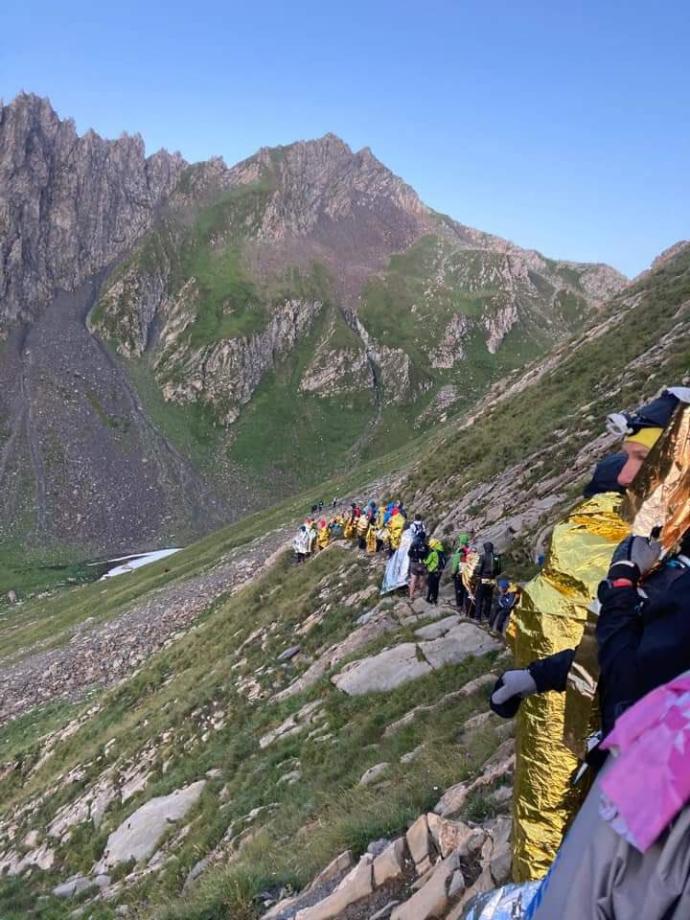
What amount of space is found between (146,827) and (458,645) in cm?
780

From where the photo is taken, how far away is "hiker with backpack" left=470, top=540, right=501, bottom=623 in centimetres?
1436

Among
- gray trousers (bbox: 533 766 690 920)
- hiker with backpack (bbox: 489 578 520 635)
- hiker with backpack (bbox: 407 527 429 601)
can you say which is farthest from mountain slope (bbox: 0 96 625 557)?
gray trousers (bbox: 533 766 690 920)

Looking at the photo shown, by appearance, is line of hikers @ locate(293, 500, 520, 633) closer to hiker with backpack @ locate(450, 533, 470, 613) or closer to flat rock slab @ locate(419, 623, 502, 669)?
hiker with backpack @ locate(450, 533, 470, 613)

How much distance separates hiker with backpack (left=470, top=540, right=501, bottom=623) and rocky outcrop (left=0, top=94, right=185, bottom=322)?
14562 cm

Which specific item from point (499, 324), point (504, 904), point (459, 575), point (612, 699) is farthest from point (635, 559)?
point (499, 324)

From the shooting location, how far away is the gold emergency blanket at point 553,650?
4.23 meters

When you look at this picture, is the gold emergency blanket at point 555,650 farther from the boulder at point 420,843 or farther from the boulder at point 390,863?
the boulder at point 390,863

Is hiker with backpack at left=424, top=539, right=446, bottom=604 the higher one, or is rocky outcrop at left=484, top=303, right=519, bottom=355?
rocky outcrop at left=484, top=303, right=519, bottom=355

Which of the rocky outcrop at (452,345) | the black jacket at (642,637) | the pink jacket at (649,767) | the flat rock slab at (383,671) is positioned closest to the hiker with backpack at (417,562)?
the flat rock slab at (383,671)

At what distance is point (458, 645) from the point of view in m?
12.9

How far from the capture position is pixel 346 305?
156 meters

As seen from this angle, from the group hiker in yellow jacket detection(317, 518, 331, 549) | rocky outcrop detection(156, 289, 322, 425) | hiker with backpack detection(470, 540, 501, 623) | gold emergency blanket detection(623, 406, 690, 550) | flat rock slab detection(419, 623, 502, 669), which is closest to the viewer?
gold emergency blanket detection(623, 406, 690, 550)

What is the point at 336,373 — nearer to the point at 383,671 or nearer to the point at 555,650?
the point at 383,671

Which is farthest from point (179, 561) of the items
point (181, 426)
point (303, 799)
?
point (181, 426)
